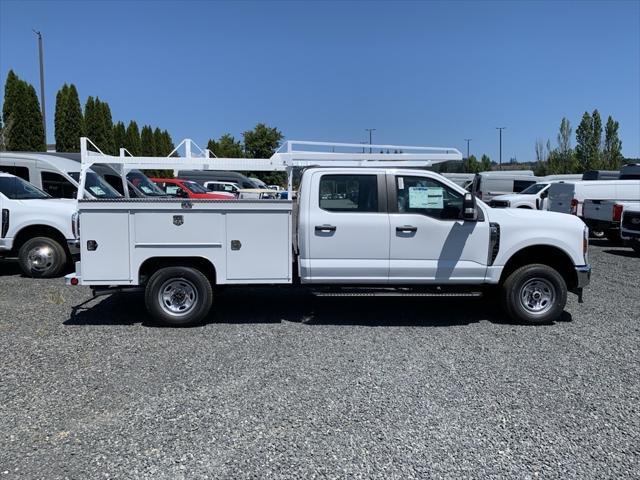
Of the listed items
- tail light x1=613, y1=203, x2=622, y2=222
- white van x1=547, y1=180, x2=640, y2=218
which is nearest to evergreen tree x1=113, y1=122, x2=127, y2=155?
white van x1=547, y1=180, x2=640, y2=218

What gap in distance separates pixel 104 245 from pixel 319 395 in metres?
3.39

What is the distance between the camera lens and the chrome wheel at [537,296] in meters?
6.99

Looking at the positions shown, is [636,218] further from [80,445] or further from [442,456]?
[80,445]

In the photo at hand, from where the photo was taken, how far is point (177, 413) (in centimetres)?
438

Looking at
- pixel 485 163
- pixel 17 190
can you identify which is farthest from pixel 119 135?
pixel 485 163

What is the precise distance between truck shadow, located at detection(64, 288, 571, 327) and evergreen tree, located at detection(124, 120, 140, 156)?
3050cm

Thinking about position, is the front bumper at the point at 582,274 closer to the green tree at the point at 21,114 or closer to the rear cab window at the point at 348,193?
the rear cab window at the point at 348,193

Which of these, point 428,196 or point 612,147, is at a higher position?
point 612,147

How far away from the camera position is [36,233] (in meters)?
10.2

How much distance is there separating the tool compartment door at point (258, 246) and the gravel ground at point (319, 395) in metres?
0.70

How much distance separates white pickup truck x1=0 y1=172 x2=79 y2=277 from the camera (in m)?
9.95

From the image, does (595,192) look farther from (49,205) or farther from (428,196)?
(49,205)

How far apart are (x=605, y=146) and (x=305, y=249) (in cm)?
4695

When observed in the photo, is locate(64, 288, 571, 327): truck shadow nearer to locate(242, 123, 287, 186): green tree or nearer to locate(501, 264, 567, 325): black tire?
locate(501, 264, 567, 325): black tire
